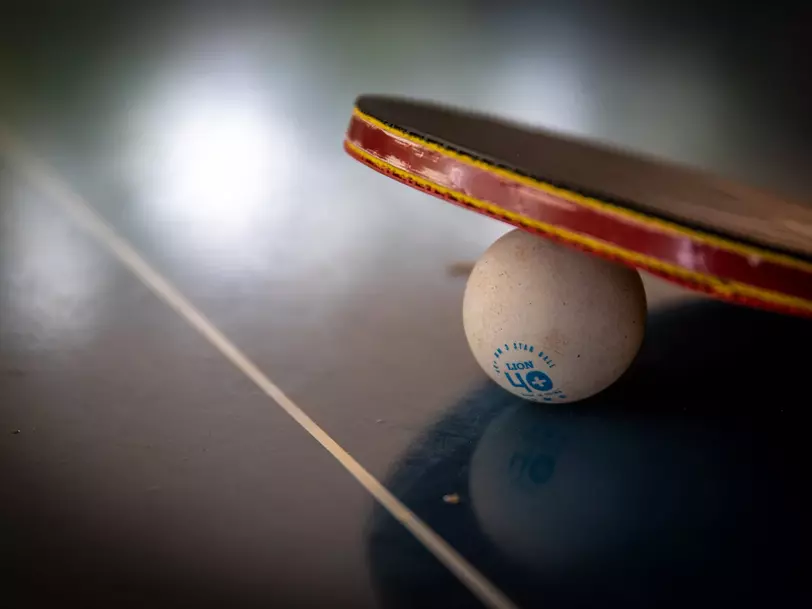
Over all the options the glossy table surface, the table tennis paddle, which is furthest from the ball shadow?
the table tennis paddle

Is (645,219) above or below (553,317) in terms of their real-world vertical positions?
above

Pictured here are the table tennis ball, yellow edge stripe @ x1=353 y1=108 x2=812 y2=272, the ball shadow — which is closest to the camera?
yellow edge stripe @ x1=353 y1=108 x2=812 y2=272

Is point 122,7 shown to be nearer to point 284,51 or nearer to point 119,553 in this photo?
point 284,51

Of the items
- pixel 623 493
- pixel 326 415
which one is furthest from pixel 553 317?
pixel 326 415

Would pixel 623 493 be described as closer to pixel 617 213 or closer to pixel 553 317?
pixel 553 317

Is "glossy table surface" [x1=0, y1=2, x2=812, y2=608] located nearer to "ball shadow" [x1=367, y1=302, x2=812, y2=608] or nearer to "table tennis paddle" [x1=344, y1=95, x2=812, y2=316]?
"ball shadow" [x1=367, y1=302, x2=812, y2=608]

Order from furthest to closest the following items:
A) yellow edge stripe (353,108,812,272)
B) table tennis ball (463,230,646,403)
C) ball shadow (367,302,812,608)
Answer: table tennis ball (463,230,646,403) → ball shadow (367,302,812,608) → yellow edge stripe (353,108,812,272)
